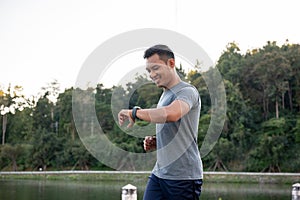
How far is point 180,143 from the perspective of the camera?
220 cm

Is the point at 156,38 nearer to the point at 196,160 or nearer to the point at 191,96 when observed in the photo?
the point at 191,96

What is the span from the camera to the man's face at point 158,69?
7.14ft

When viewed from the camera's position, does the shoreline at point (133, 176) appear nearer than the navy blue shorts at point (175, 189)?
No

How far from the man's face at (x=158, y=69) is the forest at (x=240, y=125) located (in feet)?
73.1

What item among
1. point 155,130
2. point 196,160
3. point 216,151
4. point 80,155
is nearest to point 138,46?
point 155,130

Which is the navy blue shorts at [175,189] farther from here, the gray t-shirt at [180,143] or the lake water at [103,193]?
the lake water at [103,193]

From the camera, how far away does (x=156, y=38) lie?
2457mm

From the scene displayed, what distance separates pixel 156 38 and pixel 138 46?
10cm

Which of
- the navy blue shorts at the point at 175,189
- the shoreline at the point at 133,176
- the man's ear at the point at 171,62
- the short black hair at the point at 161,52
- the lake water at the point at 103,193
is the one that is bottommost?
the lake water at the point at 103,193

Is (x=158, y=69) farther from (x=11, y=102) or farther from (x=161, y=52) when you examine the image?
(x=11, y=102)

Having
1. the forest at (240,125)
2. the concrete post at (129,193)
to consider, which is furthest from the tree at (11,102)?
the concrete post at (129,193)

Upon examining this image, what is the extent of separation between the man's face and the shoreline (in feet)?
56.1

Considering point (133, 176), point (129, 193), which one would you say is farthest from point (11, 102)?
point (129, 193)

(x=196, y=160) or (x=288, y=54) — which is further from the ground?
(x=288, y=54)
